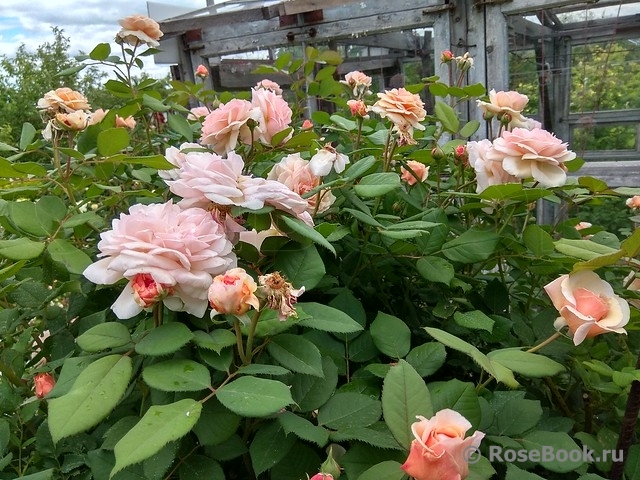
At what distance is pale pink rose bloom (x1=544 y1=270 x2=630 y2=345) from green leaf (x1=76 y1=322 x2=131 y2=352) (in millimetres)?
386

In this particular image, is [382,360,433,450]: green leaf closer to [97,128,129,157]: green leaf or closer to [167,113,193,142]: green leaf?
[97,128,129,157]: green leaf

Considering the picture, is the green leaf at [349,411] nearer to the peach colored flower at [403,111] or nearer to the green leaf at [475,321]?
the green leaf at [475,321]

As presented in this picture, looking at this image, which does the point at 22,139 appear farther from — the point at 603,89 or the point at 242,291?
the point at 603,89

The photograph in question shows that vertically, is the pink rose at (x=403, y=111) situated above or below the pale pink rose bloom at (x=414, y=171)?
above

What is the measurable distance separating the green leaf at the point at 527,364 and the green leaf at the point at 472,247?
0.50ft

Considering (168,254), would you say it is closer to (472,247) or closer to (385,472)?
(385,472)

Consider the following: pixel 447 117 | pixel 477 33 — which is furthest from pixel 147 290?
pixel 477 33

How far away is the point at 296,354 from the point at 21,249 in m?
0.30

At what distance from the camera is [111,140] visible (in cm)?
64

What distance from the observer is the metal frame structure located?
2008mm

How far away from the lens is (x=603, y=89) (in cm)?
209

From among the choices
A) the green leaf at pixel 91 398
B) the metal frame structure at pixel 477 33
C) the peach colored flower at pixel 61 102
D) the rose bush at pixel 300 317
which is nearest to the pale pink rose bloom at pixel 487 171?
the rose bush at pixel 300 317

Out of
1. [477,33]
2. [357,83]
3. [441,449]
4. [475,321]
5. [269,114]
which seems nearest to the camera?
[441,449]

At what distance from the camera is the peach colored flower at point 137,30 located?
3.16ft
